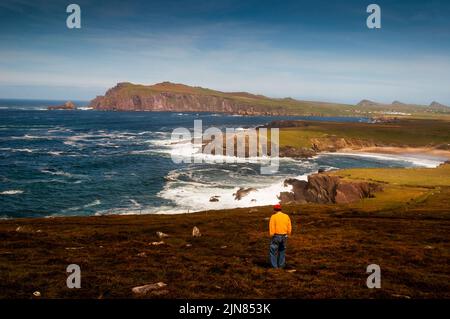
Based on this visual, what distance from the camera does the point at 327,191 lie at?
8200 cm

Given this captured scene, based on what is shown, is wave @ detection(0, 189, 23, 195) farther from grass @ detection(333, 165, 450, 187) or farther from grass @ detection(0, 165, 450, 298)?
grass @ detection(333, 165, 450, 187)

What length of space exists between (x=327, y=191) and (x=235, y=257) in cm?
5763

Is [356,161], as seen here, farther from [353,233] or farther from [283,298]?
[283,298]

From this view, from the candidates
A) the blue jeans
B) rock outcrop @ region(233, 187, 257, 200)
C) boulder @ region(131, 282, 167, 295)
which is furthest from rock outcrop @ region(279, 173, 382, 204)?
boulder @ region(131, 282, 167, 295)

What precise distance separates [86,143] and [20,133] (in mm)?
51620

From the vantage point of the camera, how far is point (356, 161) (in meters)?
142

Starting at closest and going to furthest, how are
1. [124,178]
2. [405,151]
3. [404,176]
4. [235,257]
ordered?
[235,257]
[404,176]
[124,178]
[405,151]

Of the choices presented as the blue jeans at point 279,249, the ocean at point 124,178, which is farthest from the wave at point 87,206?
the blue jeans at point 279,249

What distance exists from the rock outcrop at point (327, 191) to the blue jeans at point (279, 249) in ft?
176

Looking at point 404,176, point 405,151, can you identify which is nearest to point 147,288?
point 404,176

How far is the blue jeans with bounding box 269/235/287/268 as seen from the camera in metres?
22.0

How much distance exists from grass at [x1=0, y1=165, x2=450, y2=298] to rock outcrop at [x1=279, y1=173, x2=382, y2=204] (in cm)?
2190

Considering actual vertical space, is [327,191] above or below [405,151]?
below

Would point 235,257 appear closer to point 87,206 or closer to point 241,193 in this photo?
point 87,206
